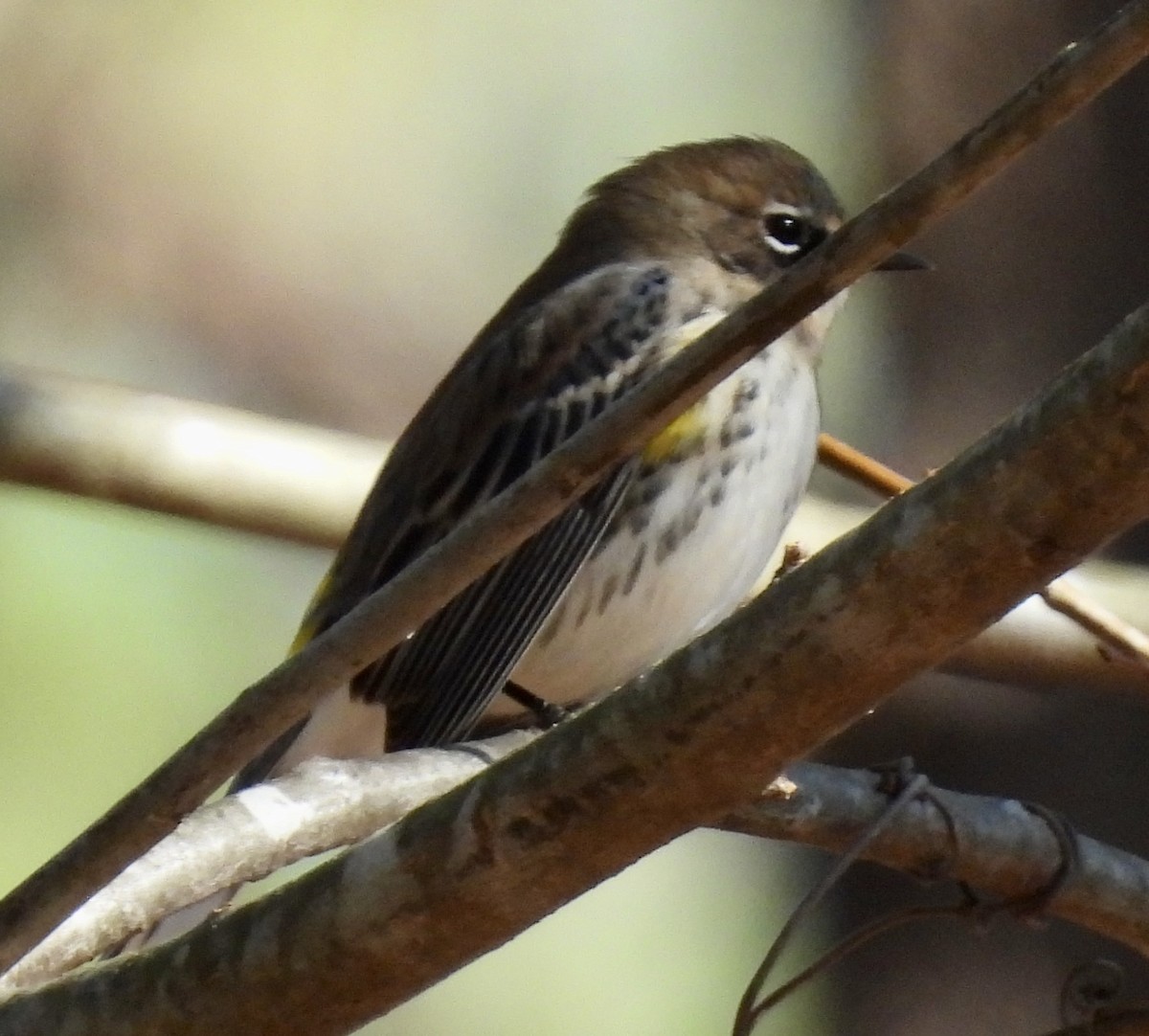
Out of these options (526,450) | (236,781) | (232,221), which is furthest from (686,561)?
(232,221)

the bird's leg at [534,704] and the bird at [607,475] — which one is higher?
the bird at [607,475]

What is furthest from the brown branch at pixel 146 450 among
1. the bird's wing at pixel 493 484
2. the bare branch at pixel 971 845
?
the bare branch at pixel 971 845

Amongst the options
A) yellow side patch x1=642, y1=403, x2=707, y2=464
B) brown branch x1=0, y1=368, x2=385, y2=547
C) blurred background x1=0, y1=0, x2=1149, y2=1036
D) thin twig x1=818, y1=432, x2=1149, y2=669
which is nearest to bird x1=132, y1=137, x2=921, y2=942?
yellow side patch x1=642, y1=403, x2=707, y2=464

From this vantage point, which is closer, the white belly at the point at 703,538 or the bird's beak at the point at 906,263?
the white belly at the point at 703,538

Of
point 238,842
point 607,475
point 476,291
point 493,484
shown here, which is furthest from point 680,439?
point 476,291

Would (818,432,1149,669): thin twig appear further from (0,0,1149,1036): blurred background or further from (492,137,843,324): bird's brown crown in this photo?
(0,0,1149,1036): blurred background

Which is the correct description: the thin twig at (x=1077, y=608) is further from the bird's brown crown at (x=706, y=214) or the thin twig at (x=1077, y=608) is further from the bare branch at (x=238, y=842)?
the bird's brown crown at (x=706, y=214)

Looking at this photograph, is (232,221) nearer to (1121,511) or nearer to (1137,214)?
(1137,214)

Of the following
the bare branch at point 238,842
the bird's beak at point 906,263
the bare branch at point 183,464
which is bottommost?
the bare branch at point 238,842
